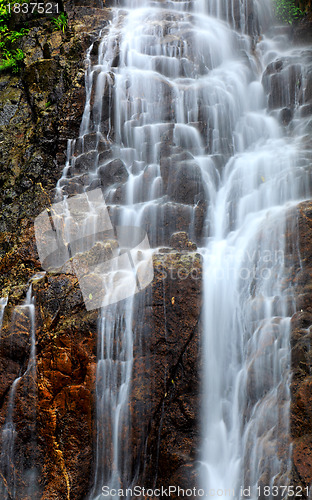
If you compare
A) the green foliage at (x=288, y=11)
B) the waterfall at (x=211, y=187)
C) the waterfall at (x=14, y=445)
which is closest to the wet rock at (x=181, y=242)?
the waterfall at (x=211, y=187)

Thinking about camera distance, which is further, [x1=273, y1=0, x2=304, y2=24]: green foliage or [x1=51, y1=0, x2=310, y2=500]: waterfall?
[x1=273, y1=0, x2=304, y2=24]: green foliage

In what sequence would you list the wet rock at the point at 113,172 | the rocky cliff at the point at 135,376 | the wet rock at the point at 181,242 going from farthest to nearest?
1. the wet rock at the point at 113,172
2. the wet rock at the point at 181,242
3. the rocky cliff at the point at 135,376

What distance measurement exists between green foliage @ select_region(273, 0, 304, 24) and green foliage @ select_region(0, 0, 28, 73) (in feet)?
26.9

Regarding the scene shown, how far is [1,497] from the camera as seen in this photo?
5754 millimetres

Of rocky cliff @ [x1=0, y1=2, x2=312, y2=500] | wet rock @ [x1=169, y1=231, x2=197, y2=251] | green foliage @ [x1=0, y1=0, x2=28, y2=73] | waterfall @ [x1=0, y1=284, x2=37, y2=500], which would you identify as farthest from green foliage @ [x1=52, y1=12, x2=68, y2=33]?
waterfall @ [x1=0, y1=284, x2=37, y2=500]

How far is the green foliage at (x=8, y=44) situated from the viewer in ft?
40.3

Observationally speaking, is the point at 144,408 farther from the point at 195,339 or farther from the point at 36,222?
the point at 36,222

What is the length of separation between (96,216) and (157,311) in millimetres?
2956

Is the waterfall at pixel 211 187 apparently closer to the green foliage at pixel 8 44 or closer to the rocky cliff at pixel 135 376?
A: the rocky cliff at pixel 135 376

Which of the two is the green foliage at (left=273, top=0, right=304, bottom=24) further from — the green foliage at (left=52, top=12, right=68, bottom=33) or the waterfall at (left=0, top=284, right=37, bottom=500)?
the waterfall at (left=0, top=284, right=37, bottom=500)

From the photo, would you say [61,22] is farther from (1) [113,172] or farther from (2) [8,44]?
(1) [113,172]

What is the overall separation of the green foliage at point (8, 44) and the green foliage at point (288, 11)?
8.19 metres

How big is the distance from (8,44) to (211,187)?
9039 mm

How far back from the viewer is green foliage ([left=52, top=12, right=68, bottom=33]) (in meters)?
12.5
